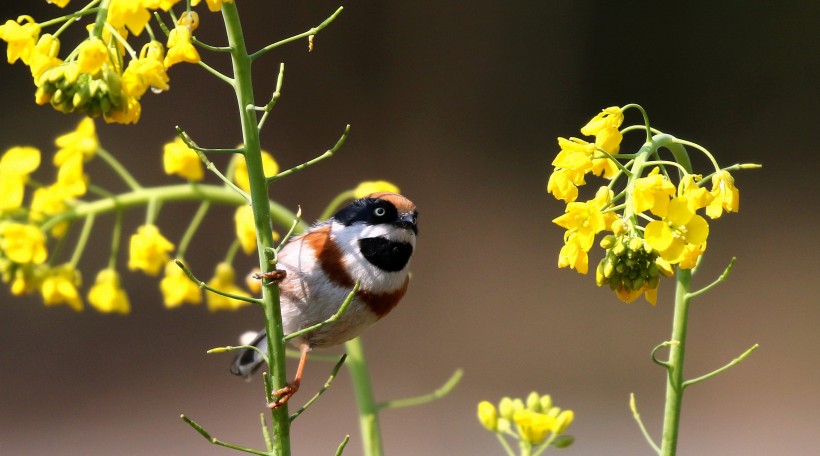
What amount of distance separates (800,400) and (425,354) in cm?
170

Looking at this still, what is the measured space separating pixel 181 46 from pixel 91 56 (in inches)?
4.8

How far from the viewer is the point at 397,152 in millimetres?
4805

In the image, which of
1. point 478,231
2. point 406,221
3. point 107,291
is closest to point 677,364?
point 406,221

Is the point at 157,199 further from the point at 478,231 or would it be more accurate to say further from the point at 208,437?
the point at 478,231

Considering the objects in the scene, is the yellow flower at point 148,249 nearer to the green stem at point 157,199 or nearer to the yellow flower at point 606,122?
the green stem at point 157,199

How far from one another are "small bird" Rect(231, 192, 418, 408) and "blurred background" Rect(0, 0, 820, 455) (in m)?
2.72

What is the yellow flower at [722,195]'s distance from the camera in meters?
1.20

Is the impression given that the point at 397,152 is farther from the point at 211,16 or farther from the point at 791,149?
the point at 791,149

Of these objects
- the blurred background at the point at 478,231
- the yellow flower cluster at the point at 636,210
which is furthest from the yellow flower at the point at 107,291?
the blurred background at the point at 478,231

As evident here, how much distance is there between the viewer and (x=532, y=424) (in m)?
1.47

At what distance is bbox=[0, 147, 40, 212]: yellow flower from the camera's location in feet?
5.61

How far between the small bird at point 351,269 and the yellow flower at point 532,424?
38 cm

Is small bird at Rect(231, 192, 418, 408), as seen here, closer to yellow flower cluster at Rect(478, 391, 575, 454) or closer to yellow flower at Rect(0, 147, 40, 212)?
yellow flower cluster at Rect(478, 391, 575, 454)

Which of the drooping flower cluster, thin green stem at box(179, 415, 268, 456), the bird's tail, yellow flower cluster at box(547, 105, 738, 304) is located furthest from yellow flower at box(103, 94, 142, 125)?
the bird's tail
